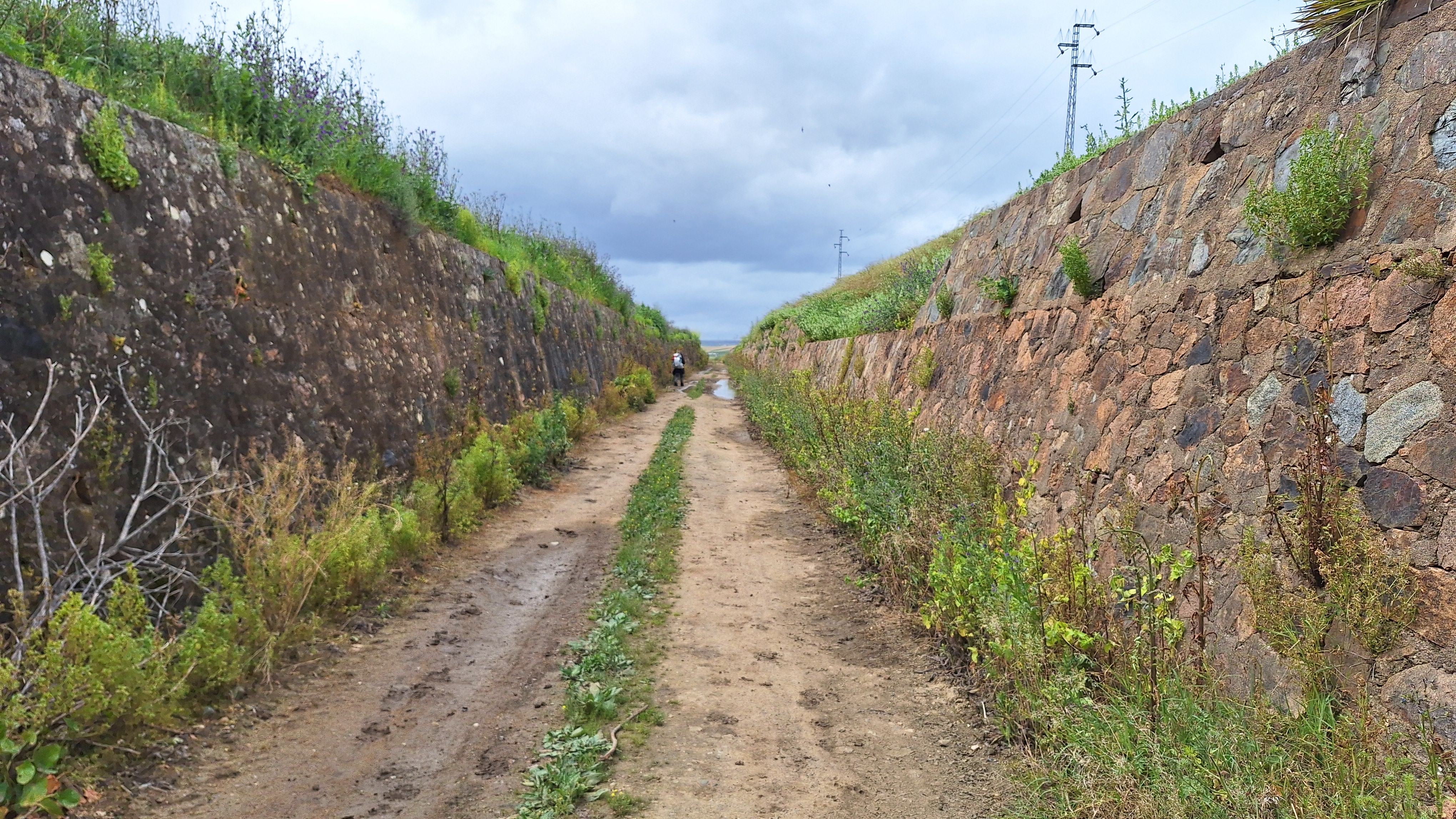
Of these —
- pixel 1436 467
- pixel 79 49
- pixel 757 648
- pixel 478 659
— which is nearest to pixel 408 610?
pixel 478 659

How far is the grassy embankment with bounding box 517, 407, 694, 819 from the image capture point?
3.89 metres

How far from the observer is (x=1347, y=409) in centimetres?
346

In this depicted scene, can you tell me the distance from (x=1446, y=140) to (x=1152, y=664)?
2452 millimetres

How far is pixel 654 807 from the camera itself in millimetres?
3773

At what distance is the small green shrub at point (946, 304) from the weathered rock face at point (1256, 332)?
2490 mm

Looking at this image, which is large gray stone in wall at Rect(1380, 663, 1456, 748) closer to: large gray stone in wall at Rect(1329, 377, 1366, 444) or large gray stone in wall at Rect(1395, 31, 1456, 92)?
large gray stone in wall at Rect(1329, 377, 1366, 444)

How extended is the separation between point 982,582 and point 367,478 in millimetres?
6163

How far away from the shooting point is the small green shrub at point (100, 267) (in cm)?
534

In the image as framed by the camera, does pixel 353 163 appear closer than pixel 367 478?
No

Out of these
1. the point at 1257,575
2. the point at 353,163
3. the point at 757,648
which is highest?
the point at 353,163

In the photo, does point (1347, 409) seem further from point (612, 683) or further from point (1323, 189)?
point (612, 683)

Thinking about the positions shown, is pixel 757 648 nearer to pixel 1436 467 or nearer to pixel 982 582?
pixel 982 582

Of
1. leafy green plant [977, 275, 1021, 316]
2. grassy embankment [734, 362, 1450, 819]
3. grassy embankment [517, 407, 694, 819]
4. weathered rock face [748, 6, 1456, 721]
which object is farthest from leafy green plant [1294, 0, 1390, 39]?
grassy embankment [517, 407, 694, 819]

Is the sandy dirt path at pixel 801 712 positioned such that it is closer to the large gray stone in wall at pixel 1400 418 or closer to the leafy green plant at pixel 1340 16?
the large gray stone in wall at pixel 1400 418
